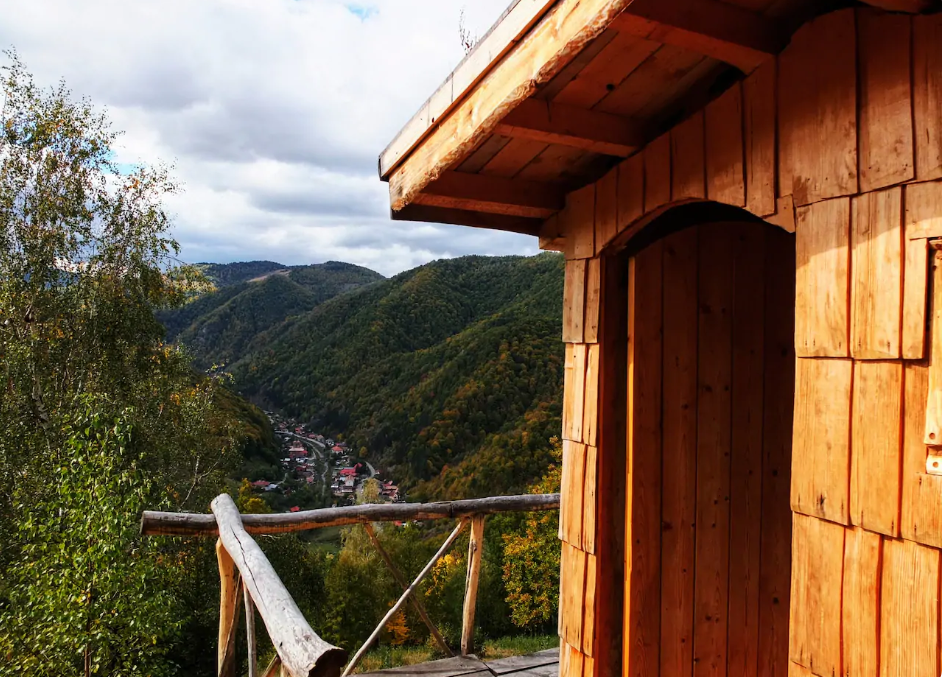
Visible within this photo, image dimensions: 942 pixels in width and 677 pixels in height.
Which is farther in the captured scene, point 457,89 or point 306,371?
point 306,371

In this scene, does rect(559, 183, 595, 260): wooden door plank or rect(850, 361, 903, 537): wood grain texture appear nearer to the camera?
rect(850, 361, 903, 537): wood grain texture

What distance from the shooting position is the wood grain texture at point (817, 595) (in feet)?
4.22

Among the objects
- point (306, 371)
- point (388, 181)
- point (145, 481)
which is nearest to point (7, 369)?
point (145, 481)

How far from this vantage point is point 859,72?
129 cm

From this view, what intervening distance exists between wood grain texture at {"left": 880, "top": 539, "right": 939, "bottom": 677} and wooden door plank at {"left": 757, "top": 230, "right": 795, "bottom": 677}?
113cm

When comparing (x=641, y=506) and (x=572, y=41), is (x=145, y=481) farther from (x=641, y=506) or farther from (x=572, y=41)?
(x=572, y=41)

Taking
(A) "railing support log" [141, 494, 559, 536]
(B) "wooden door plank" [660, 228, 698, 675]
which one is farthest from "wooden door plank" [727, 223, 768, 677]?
(A) "railing support log" [141, 494, 559, 536]

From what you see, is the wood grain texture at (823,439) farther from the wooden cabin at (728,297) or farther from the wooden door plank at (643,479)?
the wooden door plank at (643,479)

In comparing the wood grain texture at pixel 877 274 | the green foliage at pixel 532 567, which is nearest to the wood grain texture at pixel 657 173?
the wood grain texture at pixel 877 274

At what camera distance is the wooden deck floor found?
10.2 feet

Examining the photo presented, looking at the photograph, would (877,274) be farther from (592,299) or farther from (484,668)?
(484,668)

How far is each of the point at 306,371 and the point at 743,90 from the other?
121 feet

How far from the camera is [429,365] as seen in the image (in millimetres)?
30906

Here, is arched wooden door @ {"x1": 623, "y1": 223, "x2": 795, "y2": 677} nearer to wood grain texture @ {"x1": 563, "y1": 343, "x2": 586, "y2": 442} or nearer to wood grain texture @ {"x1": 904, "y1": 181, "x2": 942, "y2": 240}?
wood grain texture @ {"x1": 563, "y1": 343, "x2": 586, "y2": 442}
